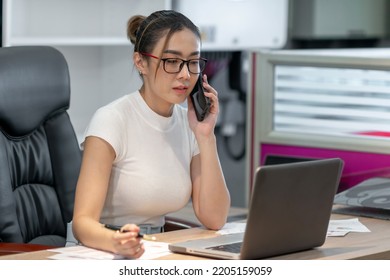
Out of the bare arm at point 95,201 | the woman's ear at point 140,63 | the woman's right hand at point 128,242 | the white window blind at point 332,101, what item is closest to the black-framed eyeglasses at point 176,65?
the woman's ear at point 140,63

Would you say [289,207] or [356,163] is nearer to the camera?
[289,207]

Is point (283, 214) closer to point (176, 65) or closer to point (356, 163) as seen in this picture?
point (176, 65)

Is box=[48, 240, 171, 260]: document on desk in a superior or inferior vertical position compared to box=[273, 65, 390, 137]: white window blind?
inferior

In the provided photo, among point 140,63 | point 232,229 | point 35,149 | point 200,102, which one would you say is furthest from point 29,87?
point 232,229

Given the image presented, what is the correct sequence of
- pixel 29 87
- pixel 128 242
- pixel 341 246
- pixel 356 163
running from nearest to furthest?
1. pixel 128 242
2. pixel 341 246
3. pixel 29 87
4. pixel 356 163

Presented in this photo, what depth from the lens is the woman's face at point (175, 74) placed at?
233 centimetres

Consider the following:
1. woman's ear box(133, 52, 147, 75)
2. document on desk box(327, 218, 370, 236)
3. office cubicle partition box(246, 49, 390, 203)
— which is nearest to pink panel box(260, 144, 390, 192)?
office cubicle partition box(246, 49, 390, 203)

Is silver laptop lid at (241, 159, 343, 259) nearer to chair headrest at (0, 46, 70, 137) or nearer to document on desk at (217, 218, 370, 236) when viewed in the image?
document on desk at (217, 218, 370, 236)

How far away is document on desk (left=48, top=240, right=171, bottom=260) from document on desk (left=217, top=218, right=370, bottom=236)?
31 centimetres

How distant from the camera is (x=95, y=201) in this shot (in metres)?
2.19

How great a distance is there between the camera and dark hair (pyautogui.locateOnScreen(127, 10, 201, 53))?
2.39m

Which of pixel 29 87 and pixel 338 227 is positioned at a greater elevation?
pixel 29 87

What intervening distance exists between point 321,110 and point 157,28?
4.85ft
